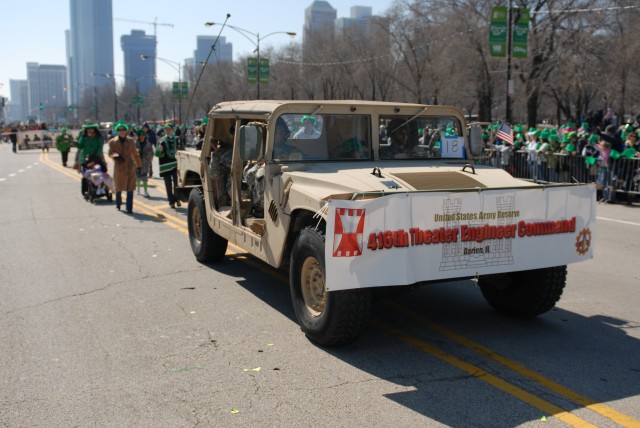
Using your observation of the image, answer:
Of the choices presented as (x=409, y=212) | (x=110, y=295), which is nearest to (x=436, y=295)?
(x=409, y=212)

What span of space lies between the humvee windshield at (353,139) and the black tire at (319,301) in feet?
3.91

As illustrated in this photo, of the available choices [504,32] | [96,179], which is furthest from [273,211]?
[504,32]

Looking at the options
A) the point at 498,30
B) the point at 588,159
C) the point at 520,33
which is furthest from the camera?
the point at 520,33

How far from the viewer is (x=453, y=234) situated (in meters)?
5.29

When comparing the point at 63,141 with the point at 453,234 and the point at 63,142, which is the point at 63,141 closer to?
the point at 63,142

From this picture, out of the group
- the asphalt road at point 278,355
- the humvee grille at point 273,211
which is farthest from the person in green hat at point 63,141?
the humvee grille at point 273,211

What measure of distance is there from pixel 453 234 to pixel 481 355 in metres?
1.02

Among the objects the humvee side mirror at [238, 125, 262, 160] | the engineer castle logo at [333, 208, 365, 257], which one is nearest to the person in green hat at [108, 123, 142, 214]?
the humvee side mirror at [238, 125, 262, 160]

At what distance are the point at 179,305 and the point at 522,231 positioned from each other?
3.56 metres

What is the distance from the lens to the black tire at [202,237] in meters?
8.87

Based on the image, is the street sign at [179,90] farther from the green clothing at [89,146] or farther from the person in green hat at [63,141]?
the green clothing at [89,146]

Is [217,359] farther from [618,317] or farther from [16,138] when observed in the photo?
[16,138]

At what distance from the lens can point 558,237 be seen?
18.8 ft

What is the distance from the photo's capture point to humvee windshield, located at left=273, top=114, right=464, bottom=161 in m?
6.66
